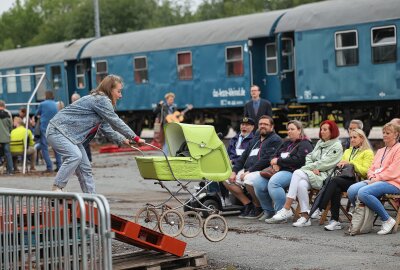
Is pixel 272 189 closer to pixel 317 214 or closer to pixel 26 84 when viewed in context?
pixel 317 214

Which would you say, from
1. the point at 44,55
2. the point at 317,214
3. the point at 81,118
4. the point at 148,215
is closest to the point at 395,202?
the point at 317,214

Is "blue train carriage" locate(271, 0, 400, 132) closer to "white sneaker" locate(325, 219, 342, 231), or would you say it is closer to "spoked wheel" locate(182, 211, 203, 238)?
"white sneaker" locate(325, 219, 342, 231)

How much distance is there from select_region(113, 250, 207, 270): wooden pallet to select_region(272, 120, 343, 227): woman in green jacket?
2.86 m

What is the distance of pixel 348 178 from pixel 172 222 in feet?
8.25

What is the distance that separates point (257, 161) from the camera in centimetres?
1303

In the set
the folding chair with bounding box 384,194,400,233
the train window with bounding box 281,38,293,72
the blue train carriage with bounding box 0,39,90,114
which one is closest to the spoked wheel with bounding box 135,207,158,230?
the folding chair with bounding box 384,194,400,233

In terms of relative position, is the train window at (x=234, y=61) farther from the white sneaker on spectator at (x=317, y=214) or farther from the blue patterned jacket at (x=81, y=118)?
the blue patterned jacket at (x=81, y=118)

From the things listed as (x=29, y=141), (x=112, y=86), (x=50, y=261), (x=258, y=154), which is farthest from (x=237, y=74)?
(x=50, y=261)

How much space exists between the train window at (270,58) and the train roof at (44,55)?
38.0 feet

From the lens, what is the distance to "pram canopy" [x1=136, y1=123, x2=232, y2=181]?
1083cm

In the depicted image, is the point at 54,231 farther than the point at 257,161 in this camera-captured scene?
No

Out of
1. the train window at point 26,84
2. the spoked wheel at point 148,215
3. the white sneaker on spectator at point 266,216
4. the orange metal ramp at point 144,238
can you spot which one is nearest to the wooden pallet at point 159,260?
the orange metal ramp at point 144,238

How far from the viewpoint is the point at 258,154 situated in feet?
43.1

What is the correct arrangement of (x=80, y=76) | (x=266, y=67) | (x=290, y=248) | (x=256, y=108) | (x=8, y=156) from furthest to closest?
1. (x=80, y=76)
2. (x=266, y=67)
3. (x=8, y=156)
4. (x=256, y=108)
5. (x=290, y=248)
